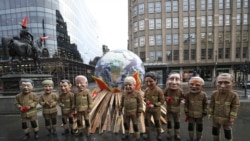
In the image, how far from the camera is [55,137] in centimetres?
506

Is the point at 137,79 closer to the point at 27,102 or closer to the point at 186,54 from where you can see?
the point at 27,102

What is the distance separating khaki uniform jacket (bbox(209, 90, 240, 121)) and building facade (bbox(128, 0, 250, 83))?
2712cm

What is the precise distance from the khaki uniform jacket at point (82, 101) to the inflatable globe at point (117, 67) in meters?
1.13

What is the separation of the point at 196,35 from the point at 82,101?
3068 cm

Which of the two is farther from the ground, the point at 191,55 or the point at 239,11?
the point at 239,11

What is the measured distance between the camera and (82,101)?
4.84 m

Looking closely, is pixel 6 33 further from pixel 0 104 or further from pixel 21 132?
pixel 21 132

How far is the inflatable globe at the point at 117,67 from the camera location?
569 cm

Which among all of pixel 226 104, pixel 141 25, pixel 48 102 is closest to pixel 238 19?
pixel 141 25

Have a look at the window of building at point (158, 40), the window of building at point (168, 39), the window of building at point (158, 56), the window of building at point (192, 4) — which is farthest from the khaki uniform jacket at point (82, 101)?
the window of building at point (192, 4)

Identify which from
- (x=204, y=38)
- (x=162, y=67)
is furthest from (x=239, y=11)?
(x=162, y=67)

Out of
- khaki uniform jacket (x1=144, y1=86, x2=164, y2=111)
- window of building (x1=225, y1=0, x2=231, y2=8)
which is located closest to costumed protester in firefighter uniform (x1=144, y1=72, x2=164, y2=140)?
khaki uniform jacket (x1=144, y1=86, x2=164, y2=111)

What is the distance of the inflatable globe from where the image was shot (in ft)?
18.7

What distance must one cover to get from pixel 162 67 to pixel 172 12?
1026cm
